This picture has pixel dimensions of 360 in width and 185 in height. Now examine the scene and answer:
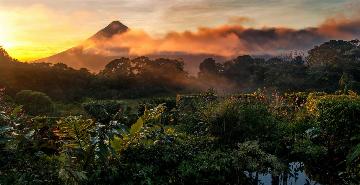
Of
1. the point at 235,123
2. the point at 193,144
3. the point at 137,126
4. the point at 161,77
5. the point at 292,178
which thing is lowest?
the point at 292,178

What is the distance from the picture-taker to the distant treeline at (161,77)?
1594 inches

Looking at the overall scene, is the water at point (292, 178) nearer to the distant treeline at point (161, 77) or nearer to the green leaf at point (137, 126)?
the green leaf at point (137, 126)

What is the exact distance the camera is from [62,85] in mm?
42406

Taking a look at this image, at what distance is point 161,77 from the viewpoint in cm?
5816

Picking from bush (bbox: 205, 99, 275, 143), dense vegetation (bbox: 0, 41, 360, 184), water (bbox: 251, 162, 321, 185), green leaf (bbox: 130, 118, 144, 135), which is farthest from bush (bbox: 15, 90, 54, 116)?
green leaf (bbox: 130, 118, 144, 135)

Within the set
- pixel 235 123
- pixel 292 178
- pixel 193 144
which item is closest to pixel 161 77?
pixel 235 123

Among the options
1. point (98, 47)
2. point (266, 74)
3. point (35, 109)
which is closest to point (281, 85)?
point (266, 74)

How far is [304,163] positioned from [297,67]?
51129mm

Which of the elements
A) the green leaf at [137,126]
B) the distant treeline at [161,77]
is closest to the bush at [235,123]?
the green leaf at [137,126]

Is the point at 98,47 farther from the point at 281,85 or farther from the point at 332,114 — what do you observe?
the point at 332,114

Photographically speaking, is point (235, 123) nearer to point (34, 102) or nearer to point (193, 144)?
point (193, 144)

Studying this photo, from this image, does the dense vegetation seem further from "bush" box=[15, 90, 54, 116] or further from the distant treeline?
the distant treeline

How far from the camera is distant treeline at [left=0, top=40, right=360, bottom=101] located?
133 ft

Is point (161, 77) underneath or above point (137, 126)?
underneath
